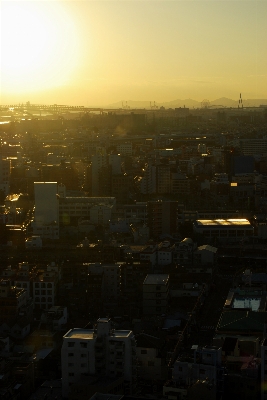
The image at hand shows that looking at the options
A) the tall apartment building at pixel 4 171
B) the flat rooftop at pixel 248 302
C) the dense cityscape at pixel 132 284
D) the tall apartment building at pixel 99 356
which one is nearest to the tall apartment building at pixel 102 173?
the dense cityscape at pixel 132 284

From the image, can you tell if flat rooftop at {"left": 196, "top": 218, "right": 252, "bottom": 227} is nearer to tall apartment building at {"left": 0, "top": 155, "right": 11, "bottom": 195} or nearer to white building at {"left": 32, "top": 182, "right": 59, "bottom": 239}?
white building at {"left": 32, "top": 182, "right": 59, "bottom": 239}

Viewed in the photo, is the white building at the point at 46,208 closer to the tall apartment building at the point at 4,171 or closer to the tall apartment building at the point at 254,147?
the tall apartment building at the point at 4,171

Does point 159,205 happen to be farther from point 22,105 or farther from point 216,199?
point 22,105

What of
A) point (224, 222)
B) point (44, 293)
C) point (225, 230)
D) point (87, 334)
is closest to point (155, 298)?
point (44, 293)

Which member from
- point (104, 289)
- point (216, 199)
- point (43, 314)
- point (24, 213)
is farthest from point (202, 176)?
point (43, 314)

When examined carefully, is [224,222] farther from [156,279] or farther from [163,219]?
[156,279]

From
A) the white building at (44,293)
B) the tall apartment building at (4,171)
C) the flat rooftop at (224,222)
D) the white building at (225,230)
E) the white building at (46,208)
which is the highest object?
the tall apartment building at (4,171)

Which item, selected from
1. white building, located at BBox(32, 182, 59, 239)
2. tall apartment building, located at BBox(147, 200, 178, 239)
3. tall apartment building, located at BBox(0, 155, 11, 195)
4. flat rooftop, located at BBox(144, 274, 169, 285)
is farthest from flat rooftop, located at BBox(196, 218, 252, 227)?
tall apartment building, located at BBox(0, 155, 11, 195)
